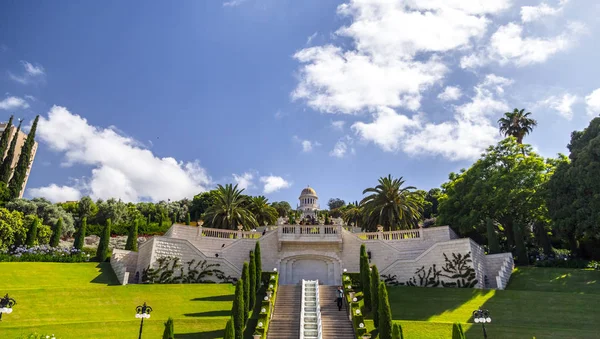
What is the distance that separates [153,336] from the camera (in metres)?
18.9

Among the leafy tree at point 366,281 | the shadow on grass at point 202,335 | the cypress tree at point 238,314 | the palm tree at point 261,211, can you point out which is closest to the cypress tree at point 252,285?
the cypress tree at point 238,314

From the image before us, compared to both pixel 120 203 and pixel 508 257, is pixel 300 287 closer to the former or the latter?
pixel 508 257

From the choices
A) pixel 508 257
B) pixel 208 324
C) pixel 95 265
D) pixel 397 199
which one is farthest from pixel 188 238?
pixel 508 257

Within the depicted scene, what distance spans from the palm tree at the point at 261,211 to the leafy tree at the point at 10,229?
25.6 meters

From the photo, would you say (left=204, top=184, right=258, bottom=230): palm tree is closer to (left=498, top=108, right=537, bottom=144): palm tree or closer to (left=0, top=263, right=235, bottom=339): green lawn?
(left=0, top=263, right=235, bottom=339): green lawn

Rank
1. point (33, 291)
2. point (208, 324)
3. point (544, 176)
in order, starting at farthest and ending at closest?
point (544, 176) < point (33, 291) < point (208, 324)

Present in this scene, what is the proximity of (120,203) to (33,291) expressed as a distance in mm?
50960

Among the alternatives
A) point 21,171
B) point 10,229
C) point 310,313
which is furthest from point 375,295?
point 21,171

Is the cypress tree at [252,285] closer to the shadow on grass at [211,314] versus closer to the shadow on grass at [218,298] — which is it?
the shadow on grass at [211,314]

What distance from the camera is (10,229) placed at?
3766 cm

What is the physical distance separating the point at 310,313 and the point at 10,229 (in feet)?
106

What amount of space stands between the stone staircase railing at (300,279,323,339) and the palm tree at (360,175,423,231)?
14.1 m

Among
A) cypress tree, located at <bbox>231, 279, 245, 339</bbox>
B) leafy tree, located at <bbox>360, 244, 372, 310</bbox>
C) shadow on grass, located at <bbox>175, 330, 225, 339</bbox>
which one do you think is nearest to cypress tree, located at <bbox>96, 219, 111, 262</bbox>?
shadow on grass, located at <bbox>175, 330, 225, 339</bbox>

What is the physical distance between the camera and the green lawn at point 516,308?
1933 centimetres
